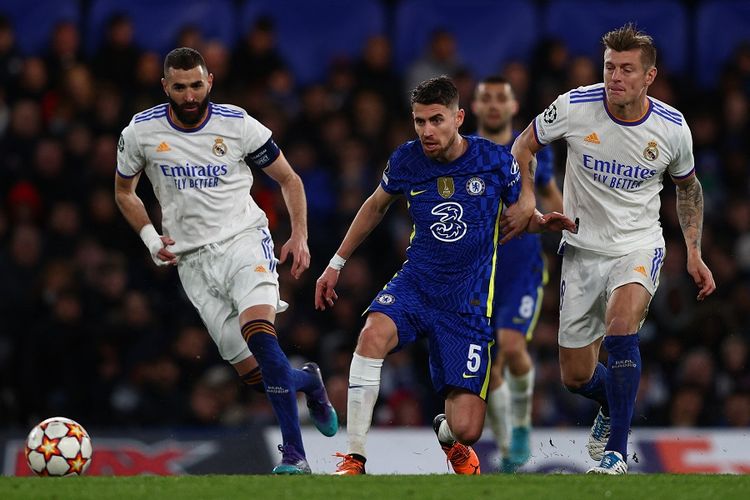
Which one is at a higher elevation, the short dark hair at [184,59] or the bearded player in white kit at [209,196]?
the short dark hair at [184,59]

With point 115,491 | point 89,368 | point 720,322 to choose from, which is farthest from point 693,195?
point 89,368

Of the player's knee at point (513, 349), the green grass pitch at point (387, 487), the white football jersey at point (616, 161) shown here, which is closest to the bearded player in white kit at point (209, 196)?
the green grass pitch at point (387, 487)

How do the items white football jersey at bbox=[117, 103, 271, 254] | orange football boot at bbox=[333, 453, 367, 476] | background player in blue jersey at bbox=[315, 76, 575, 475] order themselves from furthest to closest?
white football jersey at bbox=[117, 103, 271, 254], background player in blue jersey at bbox=[315, 76, 575, 475], orange football boot at bbox=[333, 453, 367, 476]

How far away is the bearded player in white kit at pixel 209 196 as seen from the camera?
8562 millimetres

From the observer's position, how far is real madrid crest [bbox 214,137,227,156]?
870cm

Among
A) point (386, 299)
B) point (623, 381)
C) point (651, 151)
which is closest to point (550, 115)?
point (651, 151)

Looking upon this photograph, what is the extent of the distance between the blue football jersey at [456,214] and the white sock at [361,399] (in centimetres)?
53

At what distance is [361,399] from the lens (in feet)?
26.4

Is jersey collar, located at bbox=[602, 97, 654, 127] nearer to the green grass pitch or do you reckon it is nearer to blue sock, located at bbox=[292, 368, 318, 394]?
the green grass pitch

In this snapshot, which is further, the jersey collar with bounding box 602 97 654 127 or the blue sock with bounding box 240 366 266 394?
the blue sock with bounding box 240 366 266 394

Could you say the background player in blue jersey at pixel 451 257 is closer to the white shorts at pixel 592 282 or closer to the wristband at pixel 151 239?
the white shorts at pixel 592 282

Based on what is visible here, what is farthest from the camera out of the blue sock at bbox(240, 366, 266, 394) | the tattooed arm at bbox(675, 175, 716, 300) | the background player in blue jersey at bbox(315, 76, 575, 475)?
the blue sock at bbox(240, 366, 266, 394)

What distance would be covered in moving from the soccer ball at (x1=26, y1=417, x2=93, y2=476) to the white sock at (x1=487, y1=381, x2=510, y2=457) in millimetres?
3415

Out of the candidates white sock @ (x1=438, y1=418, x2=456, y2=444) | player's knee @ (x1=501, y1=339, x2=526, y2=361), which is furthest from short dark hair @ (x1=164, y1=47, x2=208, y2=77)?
player's knee @ (x1=501, y1=339, x2=526, y2=361)
